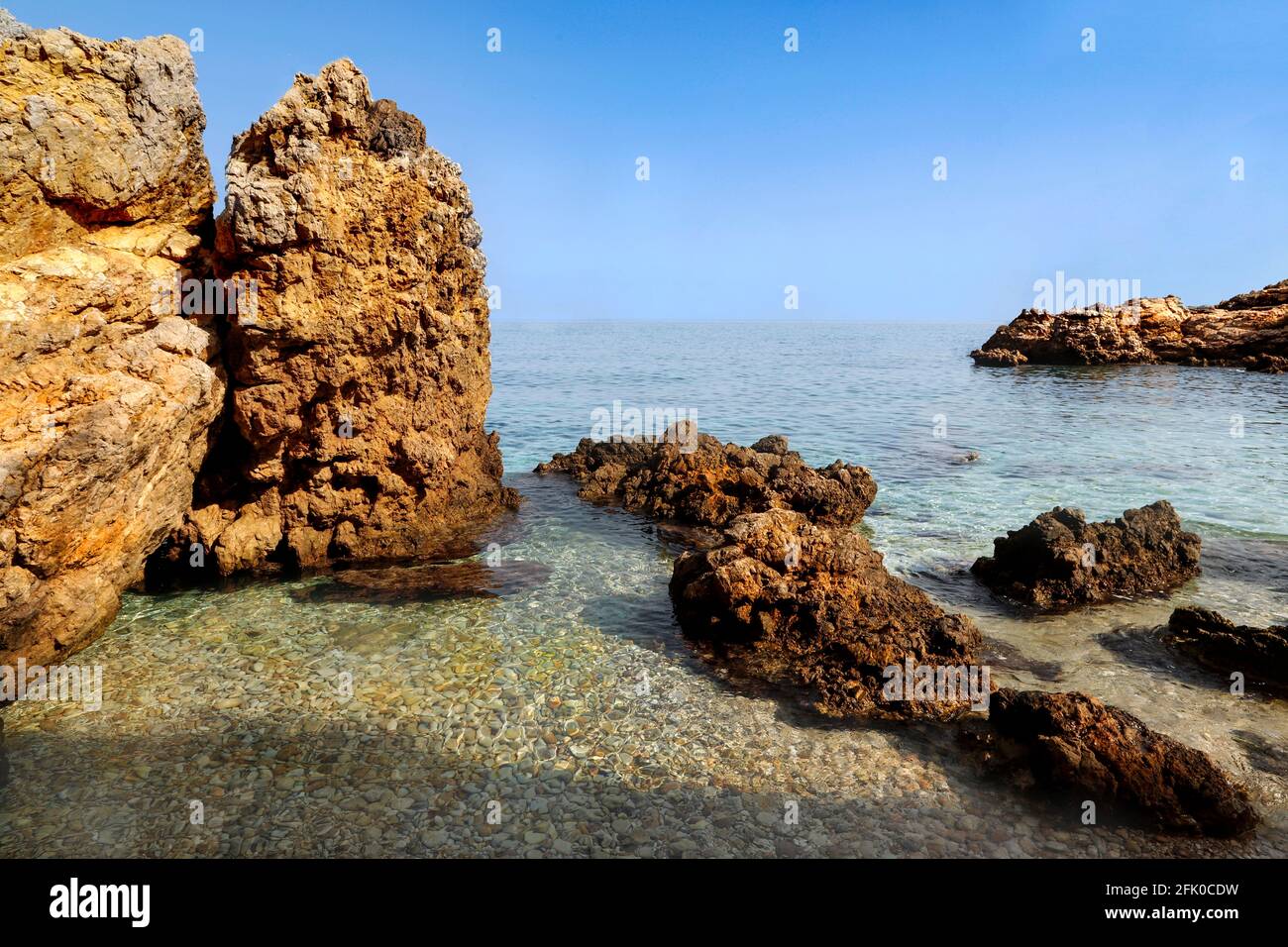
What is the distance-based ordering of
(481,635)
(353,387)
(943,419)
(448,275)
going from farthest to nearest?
(943,419) → (448,275) → (353,387) → (481,635)

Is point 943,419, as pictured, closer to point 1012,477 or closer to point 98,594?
point 1012,477

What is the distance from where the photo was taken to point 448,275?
1351cm

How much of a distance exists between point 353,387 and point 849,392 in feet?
123

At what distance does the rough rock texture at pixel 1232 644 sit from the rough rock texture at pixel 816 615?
2.93 metres

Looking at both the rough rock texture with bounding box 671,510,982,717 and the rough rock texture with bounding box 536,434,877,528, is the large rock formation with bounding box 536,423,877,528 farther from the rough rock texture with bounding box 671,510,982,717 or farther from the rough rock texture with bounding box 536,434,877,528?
the rough rock texture with bounding box 671,510,982,717

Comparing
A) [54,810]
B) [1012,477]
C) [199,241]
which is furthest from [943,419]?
[54,810]

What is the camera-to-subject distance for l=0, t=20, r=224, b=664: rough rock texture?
772cm

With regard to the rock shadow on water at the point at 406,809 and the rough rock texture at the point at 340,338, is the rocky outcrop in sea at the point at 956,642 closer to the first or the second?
the rock shadow on water at the point at 406,809

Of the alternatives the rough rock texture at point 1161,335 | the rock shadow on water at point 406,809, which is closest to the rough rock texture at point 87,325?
the rock shadow on water at point 406,809

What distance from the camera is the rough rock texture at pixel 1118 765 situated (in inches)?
246

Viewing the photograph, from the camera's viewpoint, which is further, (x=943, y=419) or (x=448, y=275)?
(x=943, y=419)

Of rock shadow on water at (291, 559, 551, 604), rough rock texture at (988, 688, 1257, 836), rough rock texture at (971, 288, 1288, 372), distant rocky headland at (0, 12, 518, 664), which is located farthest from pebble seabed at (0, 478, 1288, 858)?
rough rock texture at (971, 288, 1288, 372)

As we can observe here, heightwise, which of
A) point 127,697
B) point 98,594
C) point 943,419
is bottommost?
point 127,697

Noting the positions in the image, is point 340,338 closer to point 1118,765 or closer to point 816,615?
point 816,615
